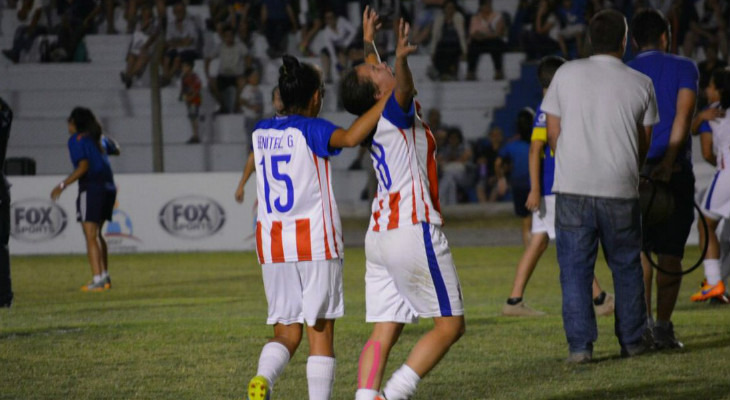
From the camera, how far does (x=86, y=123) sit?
13.1 m

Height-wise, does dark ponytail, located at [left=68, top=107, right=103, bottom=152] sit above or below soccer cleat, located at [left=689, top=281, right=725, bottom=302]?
above

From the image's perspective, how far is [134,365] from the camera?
720 centimetres

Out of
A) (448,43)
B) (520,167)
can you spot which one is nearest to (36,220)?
(520,167)

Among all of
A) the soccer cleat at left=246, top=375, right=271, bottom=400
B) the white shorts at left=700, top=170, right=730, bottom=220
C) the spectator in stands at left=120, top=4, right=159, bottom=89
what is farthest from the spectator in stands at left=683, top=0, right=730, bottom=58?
the soccer cleat at left=246, top=375, right=271, bottom=400

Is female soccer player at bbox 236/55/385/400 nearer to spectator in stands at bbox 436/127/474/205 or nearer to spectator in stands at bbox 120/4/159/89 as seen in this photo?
spectator in stands at bbox 436/127/474/205

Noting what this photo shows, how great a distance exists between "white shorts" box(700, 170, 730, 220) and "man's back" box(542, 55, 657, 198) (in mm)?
3995

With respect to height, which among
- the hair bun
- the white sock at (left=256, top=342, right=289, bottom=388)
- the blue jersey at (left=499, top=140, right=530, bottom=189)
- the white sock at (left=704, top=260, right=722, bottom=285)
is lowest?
the white sock at (left=704, top=260, right=722, bottom=285)

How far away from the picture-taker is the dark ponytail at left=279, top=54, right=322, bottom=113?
5.12 meters

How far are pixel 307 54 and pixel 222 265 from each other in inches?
431

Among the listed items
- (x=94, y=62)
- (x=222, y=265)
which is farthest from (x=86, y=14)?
(x=222, y=265)

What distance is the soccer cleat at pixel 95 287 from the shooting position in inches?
509

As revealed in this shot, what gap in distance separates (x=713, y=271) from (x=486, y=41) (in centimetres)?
1624

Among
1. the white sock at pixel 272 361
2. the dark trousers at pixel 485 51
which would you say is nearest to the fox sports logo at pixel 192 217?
the dark trousers at pixel 485 51

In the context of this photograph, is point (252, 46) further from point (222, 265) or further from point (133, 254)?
point (222, 265)
